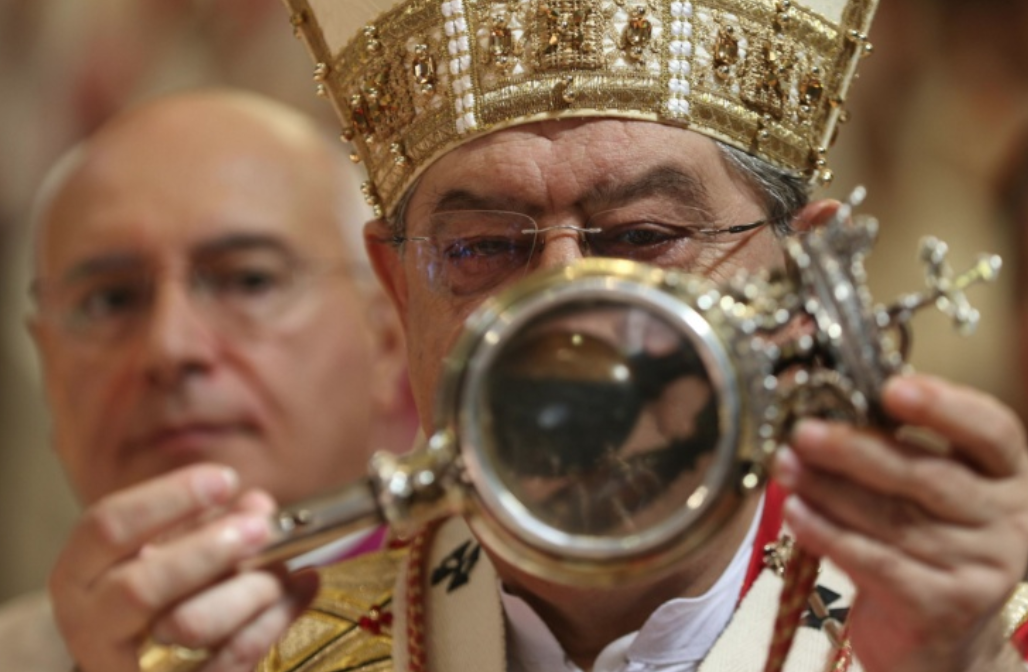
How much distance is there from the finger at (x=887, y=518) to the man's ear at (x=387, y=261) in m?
0.78

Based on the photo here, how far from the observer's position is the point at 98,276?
3.01 metres

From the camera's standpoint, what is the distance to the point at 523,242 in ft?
5.38

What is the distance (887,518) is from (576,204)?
23.1 inches

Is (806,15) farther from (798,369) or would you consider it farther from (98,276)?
(98,276)

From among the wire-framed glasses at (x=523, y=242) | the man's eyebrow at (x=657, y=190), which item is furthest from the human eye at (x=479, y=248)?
the man's eyebrow at (x=657, y=190)

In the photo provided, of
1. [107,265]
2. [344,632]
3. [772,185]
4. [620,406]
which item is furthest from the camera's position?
[107,265]

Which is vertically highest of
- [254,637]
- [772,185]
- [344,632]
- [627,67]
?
[627,67]

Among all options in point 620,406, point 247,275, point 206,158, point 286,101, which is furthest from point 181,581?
point 286,101

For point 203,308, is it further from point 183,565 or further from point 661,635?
point 183,565

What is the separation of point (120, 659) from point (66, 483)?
3.74 m

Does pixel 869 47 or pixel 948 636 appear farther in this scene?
pixel 869 47

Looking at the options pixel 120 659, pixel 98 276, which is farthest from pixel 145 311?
pixel 120 659

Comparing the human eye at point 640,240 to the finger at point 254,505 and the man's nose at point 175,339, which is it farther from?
the man's nose at point 175,339

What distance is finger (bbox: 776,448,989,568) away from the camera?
116cm
